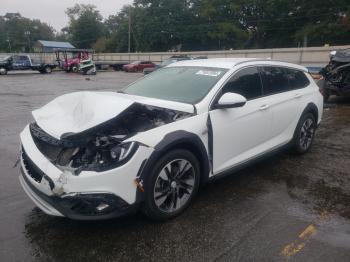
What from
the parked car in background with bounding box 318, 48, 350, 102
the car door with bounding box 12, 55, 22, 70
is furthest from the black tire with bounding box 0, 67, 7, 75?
the parked car in background with bounding box 318, 48, 350, 102

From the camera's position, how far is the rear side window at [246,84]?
165 inches

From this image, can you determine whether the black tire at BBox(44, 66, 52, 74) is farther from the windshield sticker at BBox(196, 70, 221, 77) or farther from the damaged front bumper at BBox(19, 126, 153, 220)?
the damaged front bumper at BBox(19, 126, 153, 220)

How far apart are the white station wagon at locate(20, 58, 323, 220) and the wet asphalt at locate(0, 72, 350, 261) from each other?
0.31 meters

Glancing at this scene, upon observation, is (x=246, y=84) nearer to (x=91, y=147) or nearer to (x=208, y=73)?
(x=208, y=73)

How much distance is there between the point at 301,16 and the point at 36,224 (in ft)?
193

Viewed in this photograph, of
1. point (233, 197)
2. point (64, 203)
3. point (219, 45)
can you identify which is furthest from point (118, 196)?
point (219, 45)

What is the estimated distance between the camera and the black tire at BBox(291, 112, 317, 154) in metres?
5.32

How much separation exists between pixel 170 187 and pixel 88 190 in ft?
2.97

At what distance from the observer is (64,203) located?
2.89 m

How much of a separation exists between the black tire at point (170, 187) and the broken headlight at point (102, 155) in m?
0.35

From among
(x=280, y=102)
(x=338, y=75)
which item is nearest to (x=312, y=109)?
(x=280, y=102)

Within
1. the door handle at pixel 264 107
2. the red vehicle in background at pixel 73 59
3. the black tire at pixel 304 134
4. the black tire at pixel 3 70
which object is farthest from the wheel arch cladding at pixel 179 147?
the black tire at pixel 3 70

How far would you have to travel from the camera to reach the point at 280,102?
4.82 meters

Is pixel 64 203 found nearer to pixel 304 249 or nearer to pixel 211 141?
pixel 211 141
